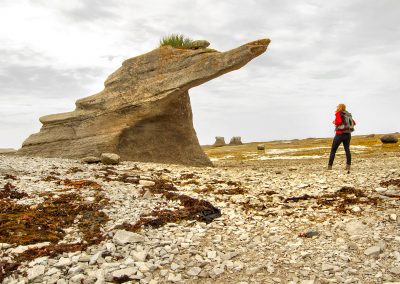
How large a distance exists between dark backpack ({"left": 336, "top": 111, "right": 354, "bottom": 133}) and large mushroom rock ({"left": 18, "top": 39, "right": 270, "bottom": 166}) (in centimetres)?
932

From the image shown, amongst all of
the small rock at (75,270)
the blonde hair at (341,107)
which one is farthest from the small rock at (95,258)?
the blonde hair at (341,107)

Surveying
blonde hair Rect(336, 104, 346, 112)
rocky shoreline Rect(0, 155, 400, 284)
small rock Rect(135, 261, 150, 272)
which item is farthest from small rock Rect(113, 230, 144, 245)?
blonde hair Rect(336, 104, 346, 112)

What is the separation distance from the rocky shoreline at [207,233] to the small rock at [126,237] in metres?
0.04

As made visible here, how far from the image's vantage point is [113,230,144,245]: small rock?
12.0 metres

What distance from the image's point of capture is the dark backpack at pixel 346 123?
23.9 meters

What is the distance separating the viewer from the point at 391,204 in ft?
49.1

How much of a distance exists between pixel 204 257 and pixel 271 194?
780cm

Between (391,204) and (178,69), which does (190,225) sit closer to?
(391,204)

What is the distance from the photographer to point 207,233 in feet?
43.0

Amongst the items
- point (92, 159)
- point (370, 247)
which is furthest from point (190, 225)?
point (92, 159)

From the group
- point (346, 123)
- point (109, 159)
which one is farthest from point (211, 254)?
point (109, 159)

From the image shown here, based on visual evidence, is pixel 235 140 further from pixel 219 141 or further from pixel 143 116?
pixel 143 116

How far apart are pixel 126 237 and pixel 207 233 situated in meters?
2.68

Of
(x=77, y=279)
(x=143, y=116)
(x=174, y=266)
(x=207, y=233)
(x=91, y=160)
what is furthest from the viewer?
(x=143, y=116)
